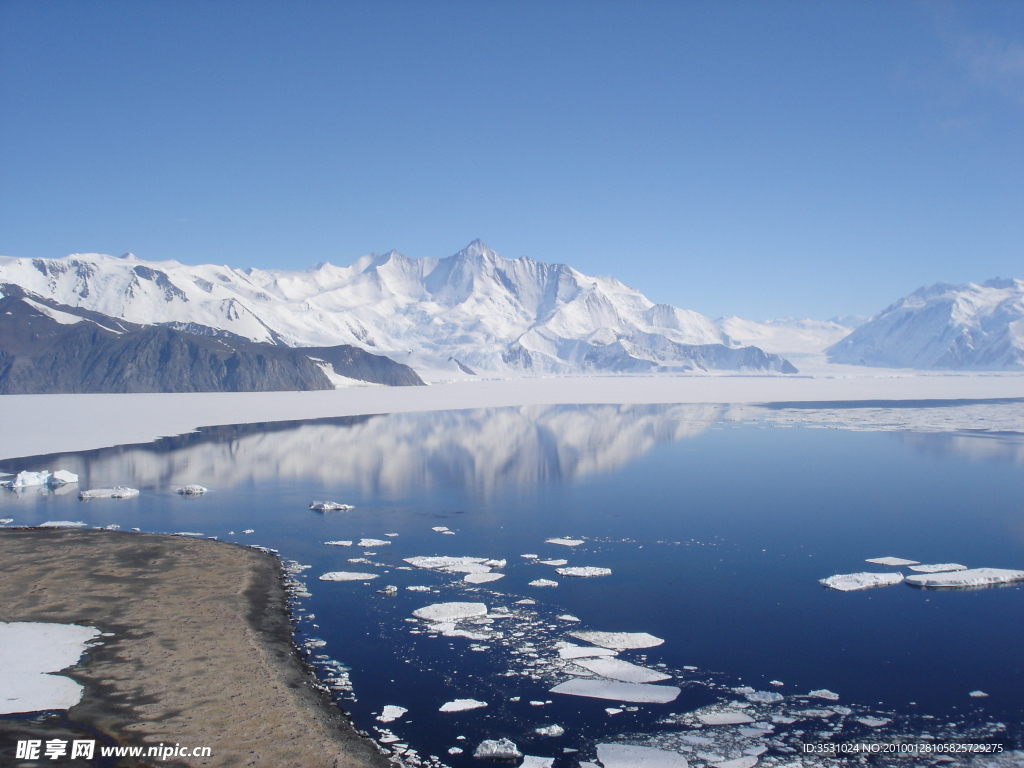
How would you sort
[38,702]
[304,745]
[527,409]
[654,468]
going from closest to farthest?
[304,745]
[38,702]
[654,468]
[527,409]

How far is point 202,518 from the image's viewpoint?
2223 centimetres

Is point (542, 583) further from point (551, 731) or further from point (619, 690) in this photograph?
point (551, 731)

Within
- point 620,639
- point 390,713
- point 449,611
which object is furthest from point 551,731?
point 449,611

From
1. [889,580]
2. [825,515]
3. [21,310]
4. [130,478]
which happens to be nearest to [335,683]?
[889,580]

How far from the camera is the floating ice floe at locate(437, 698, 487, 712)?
33.0 feet

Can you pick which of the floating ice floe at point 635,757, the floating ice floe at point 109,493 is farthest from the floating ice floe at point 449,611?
the floating ice floe at point 109,493

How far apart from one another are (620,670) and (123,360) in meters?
113

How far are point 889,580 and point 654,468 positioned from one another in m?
16.2

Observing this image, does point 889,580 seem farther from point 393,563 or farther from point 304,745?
point 304,745

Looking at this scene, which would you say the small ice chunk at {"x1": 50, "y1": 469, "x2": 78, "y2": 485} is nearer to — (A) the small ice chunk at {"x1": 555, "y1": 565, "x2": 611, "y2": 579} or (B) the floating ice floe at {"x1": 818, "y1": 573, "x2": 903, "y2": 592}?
(A) the small ice chunk at {"x1": 555, "y1": 565, "x2": 611, "y2": 579}

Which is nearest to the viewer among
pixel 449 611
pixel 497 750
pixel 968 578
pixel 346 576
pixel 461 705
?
pixel 497 750

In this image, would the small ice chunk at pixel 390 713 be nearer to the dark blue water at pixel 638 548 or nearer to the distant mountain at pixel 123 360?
the dark blue water at pixel 638 548

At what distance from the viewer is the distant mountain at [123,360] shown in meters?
101

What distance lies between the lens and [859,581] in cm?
1530
